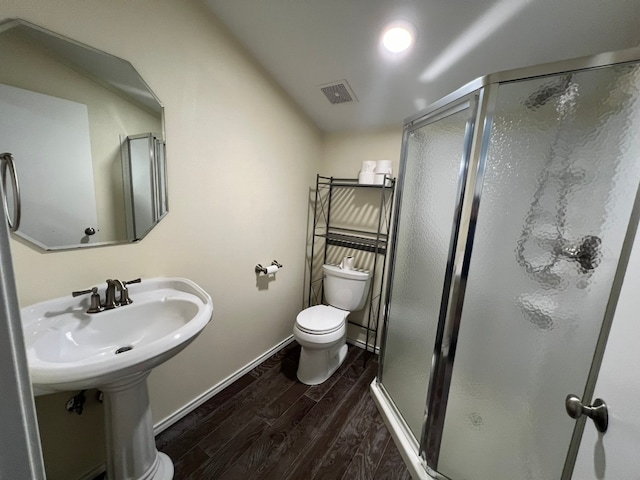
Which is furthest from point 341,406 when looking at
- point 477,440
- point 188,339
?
point 188,339

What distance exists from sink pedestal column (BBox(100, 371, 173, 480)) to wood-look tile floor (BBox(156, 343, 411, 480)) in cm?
24

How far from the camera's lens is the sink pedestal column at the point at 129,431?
1.00 meters

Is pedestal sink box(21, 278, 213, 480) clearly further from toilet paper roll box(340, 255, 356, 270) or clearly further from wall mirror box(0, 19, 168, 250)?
toilet paper roll box(340, 255, 356, 270)

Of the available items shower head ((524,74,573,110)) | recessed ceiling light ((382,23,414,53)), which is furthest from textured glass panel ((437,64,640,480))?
recessed ceiling light ((382,23,414,53))

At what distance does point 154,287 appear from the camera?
125 cm

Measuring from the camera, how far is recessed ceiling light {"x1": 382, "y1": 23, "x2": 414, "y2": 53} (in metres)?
1.21

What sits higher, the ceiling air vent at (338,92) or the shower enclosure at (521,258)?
the ceiling air vent at (338,92)

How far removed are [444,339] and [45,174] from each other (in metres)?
1.71

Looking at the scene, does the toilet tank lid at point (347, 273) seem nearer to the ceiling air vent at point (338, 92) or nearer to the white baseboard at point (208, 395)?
the white baseboard at point (208, 395)

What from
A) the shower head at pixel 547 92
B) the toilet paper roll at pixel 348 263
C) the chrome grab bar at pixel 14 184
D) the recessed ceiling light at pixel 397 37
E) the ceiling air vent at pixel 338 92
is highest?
the recessed ceiling light at pixel 397 37

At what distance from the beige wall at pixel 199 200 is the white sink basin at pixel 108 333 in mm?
85

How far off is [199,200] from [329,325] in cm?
121

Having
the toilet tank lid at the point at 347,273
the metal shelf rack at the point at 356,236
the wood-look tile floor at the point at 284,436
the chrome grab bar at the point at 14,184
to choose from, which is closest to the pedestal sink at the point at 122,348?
the wood-look tile floor at the point at 284,436

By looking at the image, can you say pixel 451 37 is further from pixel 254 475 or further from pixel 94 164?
pixel 254 475
